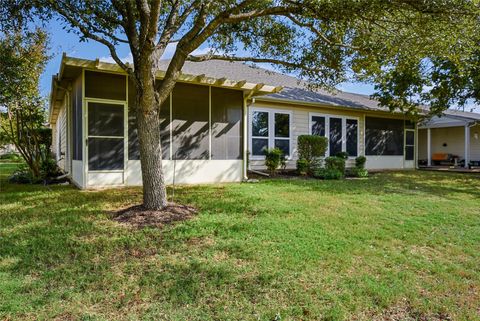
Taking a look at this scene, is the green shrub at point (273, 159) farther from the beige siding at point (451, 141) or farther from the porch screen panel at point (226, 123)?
the beige siding at point (451, 141)

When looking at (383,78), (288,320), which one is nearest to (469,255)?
(288,320)

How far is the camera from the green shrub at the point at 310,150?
1170cm

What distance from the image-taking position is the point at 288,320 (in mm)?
2758

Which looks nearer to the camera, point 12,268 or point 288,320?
point 288,320

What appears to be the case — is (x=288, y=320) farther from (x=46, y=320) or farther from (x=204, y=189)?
(x=204, y=189)

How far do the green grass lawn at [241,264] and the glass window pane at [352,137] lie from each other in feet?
28.2

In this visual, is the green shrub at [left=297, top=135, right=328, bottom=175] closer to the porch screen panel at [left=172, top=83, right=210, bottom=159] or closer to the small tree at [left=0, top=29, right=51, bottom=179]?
the porch screen panel at [left=172, top=83, right=210, bottom=159]

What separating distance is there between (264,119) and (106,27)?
713 centimetres

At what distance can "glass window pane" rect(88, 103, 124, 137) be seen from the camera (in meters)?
7.64

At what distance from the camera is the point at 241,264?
3.65 metres

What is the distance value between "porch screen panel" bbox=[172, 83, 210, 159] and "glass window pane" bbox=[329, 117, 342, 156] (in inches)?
273

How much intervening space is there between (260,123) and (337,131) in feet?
13.4

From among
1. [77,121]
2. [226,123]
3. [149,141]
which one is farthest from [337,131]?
[149,141]

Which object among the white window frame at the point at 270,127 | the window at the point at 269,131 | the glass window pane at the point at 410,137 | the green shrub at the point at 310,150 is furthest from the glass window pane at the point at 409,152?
the window at the point at 269,131
